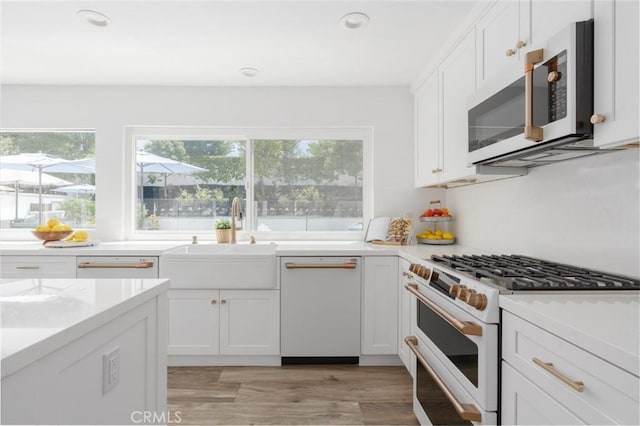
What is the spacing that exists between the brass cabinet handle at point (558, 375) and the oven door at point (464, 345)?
0.22 metres

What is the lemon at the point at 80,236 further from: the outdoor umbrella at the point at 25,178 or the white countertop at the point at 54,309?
the white countertop at the point at 54,309

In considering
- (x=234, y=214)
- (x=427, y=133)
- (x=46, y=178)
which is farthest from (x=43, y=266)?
(x=427, y=133)

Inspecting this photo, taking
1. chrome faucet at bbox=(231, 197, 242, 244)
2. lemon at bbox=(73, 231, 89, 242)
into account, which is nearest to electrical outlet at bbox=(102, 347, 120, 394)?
chrome faucet at bbox=(231, 197, 242, 244)

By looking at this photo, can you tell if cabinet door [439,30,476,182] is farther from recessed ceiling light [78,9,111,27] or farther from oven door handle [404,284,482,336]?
recessed ceiling light [78,9,111,27]

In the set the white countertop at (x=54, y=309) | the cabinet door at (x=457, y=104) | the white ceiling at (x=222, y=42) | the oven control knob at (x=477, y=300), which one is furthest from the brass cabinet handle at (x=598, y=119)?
the white countertop at (x=54, y=309)

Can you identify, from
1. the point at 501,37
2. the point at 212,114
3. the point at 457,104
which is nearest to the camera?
the point at 501,37

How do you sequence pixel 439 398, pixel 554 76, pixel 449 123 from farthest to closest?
pixel 449 123 → pixel 439 398 → pixel 554 76

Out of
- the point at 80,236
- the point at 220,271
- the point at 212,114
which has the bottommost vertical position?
the point at 220,271

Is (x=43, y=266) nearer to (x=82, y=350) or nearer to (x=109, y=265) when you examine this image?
(x=109, y=265)

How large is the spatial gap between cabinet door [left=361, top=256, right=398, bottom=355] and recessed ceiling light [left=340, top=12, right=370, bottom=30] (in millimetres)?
1546

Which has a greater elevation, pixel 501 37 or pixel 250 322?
pixel 501 37

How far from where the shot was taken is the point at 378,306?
8.55 feet

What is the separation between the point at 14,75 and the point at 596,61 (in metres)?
3.99

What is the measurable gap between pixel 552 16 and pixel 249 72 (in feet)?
7.04
